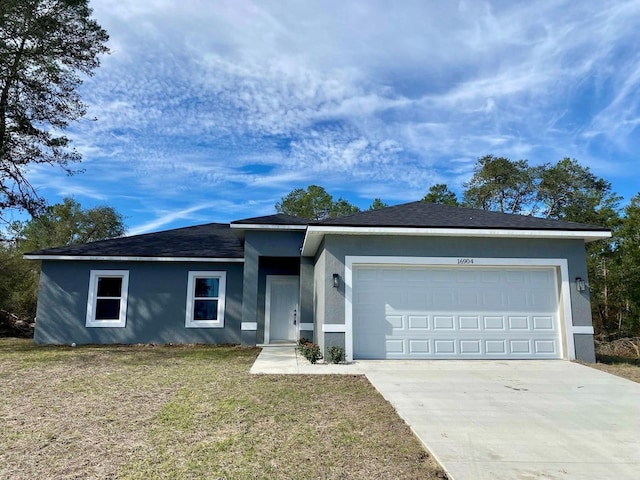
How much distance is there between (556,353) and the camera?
364 inches

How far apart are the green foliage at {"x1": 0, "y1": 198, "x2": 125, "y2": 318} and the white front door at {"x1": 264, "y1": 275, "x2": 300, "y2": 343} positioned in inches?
361

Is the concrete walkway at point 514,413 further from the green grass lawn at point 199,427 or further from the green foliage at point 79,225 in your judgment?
the green foliage at point 79,225

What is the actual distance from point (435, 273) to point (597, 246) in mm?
13039

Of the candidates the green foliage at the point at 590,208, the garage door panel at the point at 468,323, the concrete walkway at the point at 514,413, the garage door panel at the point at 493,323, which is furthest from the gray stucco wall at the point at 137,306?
the green foliage at the point at 590,208

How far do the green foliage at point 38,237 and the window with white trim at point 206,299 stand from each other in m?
6.76

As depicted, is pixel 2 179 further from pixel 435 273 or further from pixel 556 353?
pixel 556 353

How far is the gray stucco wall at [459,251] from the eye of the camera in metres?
9.13

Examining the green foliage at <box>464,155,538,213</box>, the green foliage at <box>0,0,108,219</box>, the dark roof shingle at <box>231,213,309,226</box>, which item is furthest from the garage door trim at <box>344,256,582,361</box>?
the green foliage at <box>464,155,538,213</box>

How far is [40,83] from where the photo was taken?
13.3 m

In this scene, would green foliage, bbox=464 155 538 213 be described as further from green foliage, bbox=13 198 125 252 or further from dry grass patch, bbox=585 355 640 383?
green foliage, bbox=13 198 125 252

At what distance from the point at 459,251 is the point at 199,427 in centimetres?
702

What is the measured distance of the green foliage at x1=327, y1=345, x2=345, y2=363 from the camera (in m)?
8.64

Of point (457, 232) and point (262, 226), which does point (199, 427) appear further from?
point (262, 226)

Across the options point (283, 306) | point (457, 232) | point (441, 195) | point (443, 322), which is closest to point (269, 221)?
point (283, 306)
